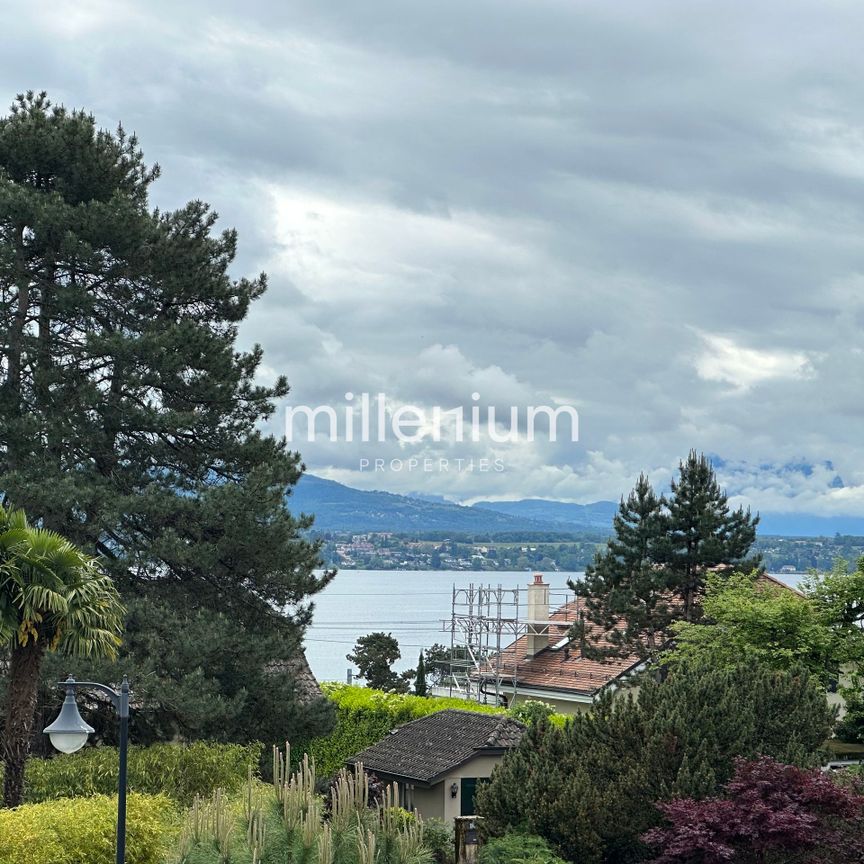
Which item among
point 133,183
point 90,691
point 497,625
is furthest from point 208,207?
point 497,625

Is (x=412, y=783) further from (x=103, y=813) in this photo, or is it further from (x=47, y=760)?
(x=103, y=813)

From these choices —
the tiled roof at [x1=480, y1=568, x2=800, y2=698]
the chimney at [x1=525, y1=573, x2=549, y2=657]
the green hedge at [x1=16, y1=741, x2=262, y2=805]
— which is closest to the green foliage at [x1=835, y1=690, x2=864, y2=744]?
the green hedge at [x1=16, y1=741, x2=262, y2=805]

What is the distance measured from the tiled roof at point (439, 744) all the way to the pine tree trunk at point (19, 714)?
43.9 feet

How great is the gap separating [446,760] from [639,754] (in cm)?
1178

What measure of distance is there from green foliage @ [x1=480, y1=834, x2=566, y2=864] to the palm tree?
7342mm

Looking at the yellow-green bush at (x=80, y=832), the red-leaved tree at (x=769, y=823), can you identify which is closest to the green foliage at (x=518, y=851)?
the red-leaved tree at (x=769, y=823)

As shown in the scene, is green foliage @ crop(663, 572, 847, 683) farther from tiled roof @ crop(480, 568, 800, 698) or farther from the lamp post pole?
the lamp post pole

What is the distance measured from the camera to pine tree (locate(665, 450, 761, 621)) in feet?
148

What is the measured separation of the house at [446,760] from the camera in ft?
108

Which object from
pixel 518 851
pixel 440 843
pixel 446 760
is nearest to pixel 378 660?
pixel 446 760

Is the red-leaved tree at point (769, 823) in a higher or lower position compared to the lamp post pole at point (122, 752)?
lower

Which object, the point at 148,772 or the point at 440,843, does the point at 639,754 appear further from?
the point at 148,772

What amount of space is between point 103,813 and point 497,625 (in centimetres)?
3965

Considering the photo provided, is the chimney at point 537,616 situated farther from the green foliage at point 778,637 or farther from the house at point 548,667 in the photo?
the green foliage at point 778,637
